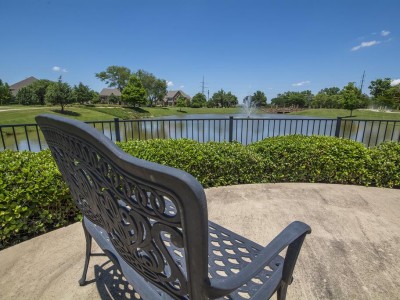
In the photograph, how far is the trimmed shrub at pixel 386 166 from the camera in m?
3.54

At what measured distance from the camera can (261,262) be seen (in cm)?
84

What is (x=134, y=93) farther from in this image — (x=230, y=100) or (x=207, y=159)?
(x=230, y=100)

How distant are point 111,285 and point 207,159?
206cm

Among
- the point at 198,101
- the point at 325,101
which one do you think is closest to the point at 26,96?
the point at 198,101

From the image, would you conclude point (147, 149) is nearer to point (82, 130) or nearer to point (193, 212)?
point (82, 130)

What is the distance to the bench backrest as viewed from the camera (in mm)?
602

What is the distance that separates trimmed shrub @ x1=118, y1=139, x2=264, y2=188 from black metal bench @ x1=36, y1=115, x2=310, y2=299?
193 centimetres

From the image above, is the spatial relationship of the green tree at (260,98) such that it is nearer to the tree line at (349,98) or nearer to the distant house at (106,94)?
the tree line at (349,98)

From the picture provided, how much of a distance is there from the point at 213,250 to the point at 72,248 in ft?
4.94

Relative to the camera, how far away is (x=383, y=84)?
5234 cm

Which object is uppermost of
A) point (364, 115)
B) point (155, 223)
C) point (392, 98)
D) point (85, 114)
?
point (392, 98)

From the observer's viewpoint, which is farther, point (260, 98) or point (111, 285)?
point (260, 98)

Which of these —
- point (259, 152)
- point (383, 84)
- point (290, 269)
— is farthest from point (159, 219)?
point (383, 84)

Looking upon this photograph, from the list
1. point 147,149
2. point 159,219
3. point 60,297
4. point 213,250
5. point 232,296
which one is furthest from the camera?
point 147,149
